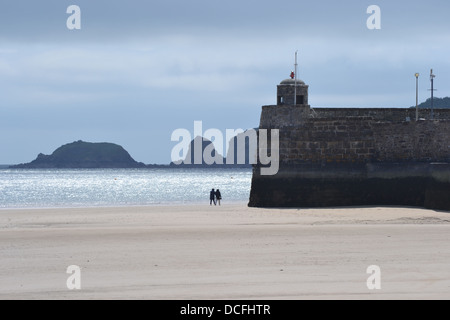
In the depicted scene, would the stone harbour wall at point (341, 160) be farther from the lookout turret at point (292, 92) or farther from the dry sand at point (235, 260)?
the dry sand at point (235, 260)

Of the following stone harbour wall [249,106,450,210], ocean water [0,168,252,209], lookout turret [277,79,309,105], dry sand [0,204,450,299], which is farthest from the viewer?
ocean water [0,168,252,209]

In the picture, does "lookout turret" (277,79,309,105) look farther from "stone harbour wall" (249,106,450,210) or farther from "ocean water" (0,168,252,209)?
"ocean water" (0,168,252,209)

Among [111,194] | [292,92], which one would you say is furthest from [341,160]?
[111,194]

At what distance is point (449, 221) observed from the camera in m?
24.2

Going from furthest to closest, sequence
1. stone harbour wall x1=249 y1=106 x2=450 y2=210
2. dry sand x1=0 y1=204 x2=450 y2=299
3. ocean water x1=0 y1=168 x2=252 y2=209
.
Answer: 1. ocean water x1=0 y1=168 x2=252 y2=209
2. stone harbour wall x1=249 y1=106 x2=450 y2=210
3. dry sand x1=0 y1=204 x2=450 y2=299

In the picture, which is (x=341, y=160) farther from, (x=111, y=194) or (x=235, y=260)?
(x=111, y=194)

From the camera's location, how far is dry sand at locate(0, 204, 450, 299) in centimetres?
1152

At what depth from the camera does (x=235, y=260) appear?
14664 millimetres

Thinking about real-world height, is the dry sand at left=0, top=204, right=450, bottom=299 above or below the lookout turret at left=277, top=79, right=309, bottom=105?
below

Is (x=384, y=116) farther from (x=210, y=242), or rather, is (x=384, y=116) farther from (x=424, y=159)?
(x=210, y=242)

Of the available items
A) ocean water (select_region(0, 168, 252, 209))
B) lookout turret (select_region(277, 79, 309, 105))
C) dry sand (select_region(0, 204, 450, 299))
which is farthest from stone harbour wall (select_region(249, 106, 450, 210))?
ocean water (select_region(0, 168, 252, 209))

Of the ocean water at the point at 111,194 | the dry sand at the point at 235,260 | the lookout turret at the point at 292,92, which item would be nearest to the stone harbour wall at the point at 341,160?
the lookout turret at the point at 292,92

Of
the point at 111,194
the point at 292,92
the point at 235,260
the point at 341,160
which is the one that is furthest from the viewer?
the point at 111,194
